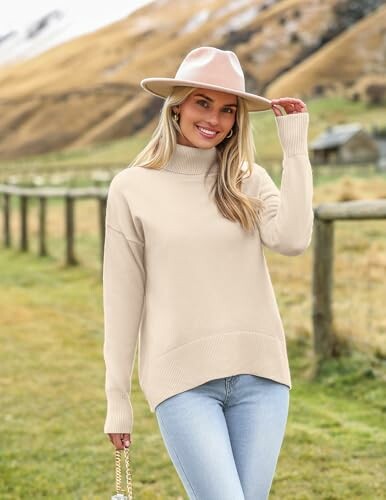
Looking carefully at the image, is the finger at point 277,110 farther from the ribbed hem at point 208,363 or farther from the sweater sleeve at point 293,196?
the ribbed hem at point 208,363

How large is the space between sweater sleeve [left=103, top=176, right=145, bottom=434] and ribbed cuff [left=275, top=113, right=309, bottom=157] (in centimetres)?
48

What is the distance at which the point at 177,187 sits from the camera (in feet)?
8.43

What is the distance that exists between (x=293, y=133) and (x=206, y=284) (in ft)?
1.61

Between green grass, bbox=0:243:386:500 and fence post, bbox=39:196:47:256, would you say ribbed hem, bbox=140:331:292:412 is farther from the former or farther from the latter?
fence post, bbox=39:196:47:256

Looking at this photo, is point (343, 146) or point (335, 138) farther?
point (335, 138)

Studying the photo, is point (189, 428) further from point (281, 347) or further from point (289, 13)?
point (289, 13)

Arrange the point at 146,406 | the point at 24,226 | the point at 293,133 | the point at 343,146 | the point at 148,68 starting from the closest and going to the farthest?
the point at 293,133 → the point at 146,406 → the point at 24,226 → the point at 343,146 → the point at 148,68

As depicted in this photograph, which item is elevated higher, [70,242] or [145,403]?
[145,403]

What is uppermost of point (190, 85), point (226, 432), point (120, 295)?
point (190, 85)

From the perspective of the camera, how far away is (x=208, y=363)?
2.45 meters

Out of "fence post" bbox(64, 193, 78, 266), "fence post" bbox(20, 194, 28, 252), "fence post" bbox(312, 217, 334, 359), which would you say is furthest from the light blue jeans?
"fence post" bbox(20, 194, 28, 252)

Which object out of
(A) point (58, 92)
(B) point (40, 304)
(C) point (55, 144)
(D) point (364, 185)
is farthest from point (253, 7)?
(B) point (40, 304)

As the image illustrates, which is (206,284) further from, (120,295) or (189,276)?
(120,295)

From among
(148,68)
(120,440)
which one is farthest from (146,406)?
(148,68)
